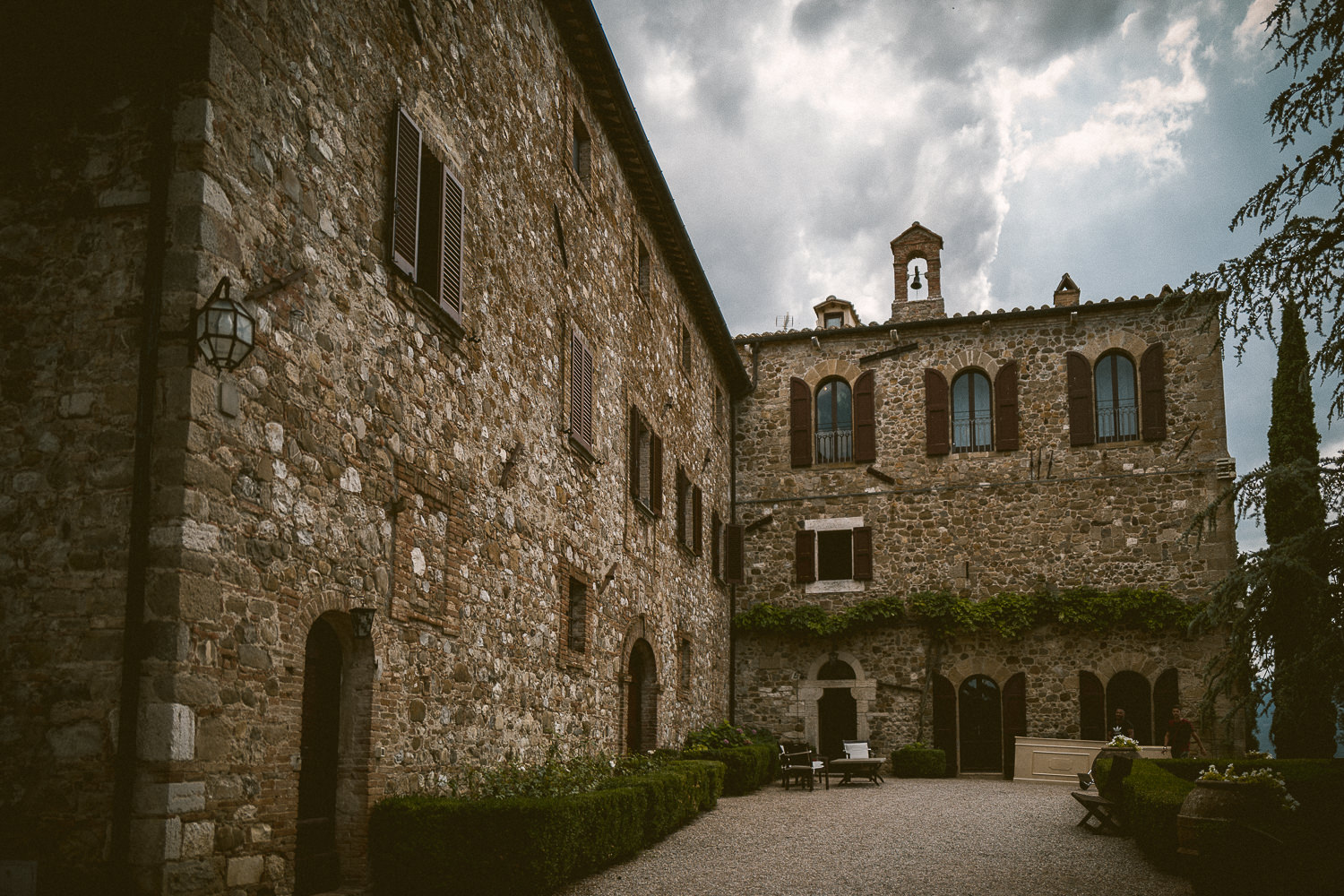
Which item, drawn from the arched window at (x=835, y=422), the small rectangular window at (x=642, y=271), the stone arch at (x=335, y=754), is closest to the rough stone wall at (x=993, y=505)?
the arched window at (x=835, y=422)

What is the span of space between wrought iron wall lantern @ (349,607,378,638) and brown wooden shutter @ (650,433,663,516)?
8233 millimetres

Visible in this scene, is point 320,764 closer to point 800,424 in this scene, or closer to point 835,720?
point 835,720

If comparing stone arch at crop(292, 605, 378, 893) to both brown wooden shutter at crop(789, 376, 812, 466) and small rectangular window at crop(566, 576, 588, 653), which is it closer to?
small rectangular window at crop(566, 576, 588, 653)

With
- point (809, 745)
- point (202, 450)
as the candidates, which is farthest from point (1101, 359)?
point (202, 450)

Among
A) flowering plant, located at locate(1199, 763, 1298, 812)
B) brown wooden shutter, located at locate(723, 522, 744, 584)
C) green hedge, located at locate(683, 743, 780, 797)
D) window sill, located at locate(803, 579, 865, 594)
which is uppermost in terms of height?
brown wooden shutter, located at locate(723, 522, 744, 584)

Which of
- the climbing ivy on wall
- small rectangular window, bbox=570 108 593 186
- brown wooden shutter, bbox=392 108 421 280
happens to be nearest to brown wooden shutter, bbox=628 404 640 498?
small rectangular window, bbox=570 108 593 186

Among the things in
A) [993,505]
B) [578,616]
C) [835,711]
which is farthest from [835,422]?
[578,616]

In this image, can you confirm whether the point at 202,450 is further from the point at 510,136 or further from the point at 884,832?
the point at 884,832

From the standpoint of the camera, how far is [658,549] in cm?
1565

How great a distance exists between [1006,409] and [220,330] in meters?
18.7

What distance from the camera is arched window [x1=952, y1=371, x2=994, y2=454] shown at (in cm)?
2197

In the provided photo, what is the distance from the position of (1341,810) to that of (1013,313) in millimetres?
13558

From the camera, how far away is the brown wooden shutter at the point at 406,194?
24.9 ft

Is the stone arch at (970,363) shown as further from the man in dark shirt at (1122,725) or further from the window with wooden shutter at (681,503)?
the window with wooden shutter at (681,503)
